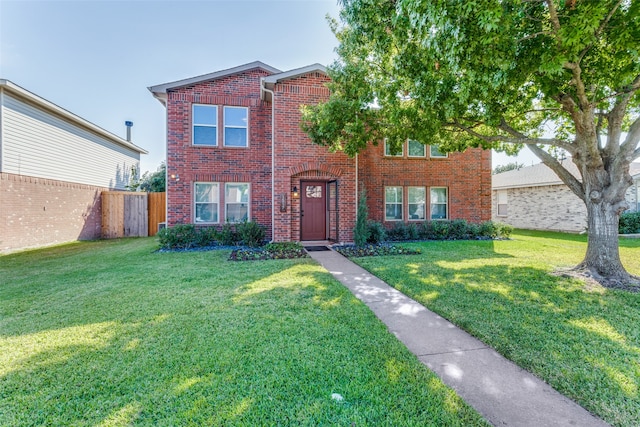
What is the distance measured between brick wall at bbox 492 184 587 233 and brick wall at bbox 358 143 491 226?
6099mm

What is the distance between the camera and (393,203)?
42.8 ft

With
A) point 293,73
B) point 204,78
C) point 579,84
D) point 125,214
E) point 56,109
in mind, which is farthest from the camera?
point 125,214

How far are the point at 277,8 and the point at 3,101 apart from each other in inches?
394

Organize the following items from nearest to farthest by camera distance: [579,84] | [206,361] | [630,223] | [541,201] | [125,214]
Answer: [206,361], [579,84], [630,223], [125,214], [541,201]

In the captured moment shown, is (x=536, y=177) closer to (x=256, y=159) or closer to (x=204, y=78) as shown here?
(x=256, y=159)

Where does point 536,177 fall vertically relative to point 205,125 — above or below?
below

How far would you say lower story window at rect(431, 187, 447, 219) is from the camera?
13430 mm

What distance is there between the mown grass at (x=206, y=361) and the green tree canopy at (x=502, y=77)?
14.0ft

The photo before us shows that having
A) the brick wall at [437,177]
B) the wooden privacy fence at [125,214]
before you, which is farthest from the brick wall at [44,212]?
the brick wall at [437,177]

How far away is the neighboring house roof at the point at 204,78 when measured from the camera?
10.3m

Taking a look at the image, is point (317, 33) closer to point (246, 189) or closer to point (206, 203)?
point (246, 189)

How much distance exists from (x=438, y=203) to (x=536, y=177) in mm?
9664

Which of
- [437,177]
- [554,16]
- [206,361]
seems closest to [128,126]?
[437,177]

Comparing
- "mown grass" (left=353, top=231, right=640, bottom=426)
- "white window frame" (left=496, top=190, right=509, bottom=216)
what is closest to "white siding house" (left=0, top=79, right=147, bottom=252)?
"mown grass" (left=353, top=231, right=640, bottom=426)
